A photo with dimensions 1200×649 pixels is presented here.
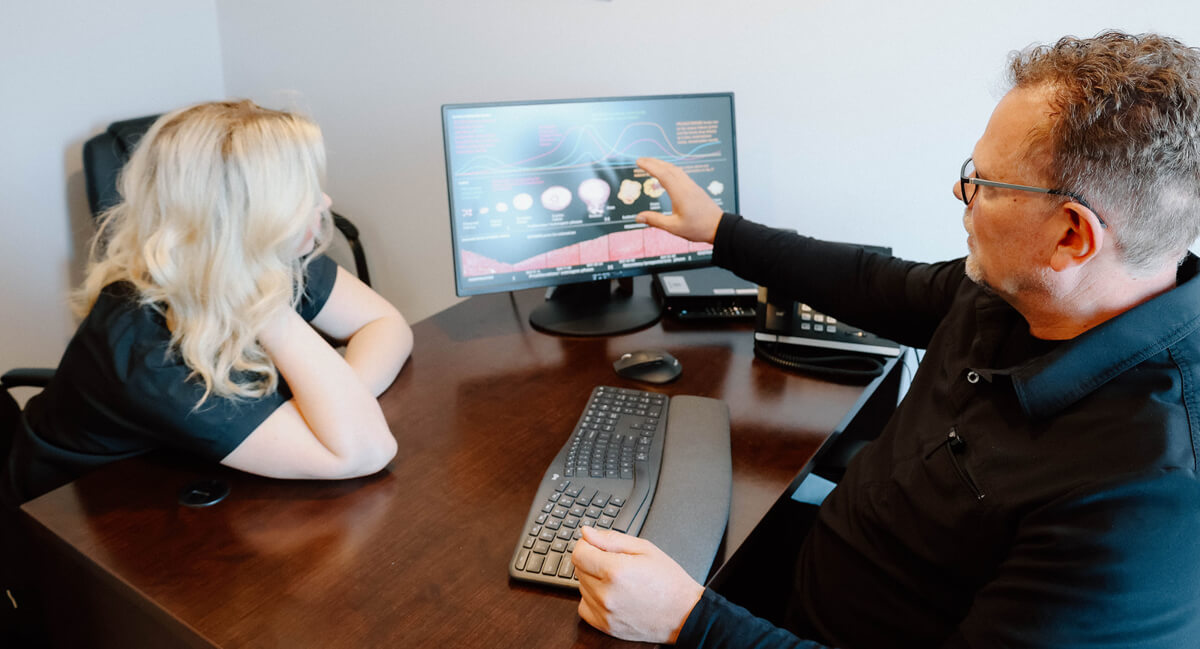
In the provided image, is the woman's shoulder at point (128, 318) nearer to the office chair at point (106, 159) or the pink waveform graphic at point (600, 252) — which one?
the pink waveform graphic at point (600, 252)

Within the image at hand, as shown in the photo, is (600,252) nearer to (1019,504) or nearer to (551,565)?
(551,565)

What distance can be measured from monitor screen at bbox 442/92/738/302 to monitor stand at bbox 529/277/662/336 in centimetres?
9

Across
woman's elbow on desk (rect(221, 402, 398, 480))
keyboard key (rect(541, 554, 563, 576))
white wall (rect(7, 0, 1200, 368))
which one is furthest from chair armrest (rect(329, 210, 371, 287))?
keyboard key (rect(541, 554, 563, 576))

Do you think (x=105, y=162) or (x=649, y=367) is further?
(x=105, y=162)

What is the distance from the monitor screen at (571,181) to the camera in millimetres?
1553

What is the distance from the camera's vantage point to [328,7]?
235cm

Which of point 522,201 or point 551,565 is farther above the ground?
point 522,201

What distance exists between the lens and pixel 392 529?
40.3 inches

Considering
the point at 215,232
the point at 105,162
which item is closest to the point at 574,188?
the point at 215,232

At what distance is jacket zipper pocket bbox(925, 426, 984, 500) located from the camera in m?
0.90

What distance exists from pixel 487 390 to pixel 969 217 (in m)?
0.83

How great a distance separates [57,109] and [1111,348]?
2.66m

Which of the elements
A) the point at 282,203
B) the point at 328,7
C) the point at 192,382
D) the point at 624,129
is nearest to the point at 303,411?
the point at 192,382

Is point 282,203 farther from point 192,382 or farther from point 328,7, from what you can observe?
point 328,7
